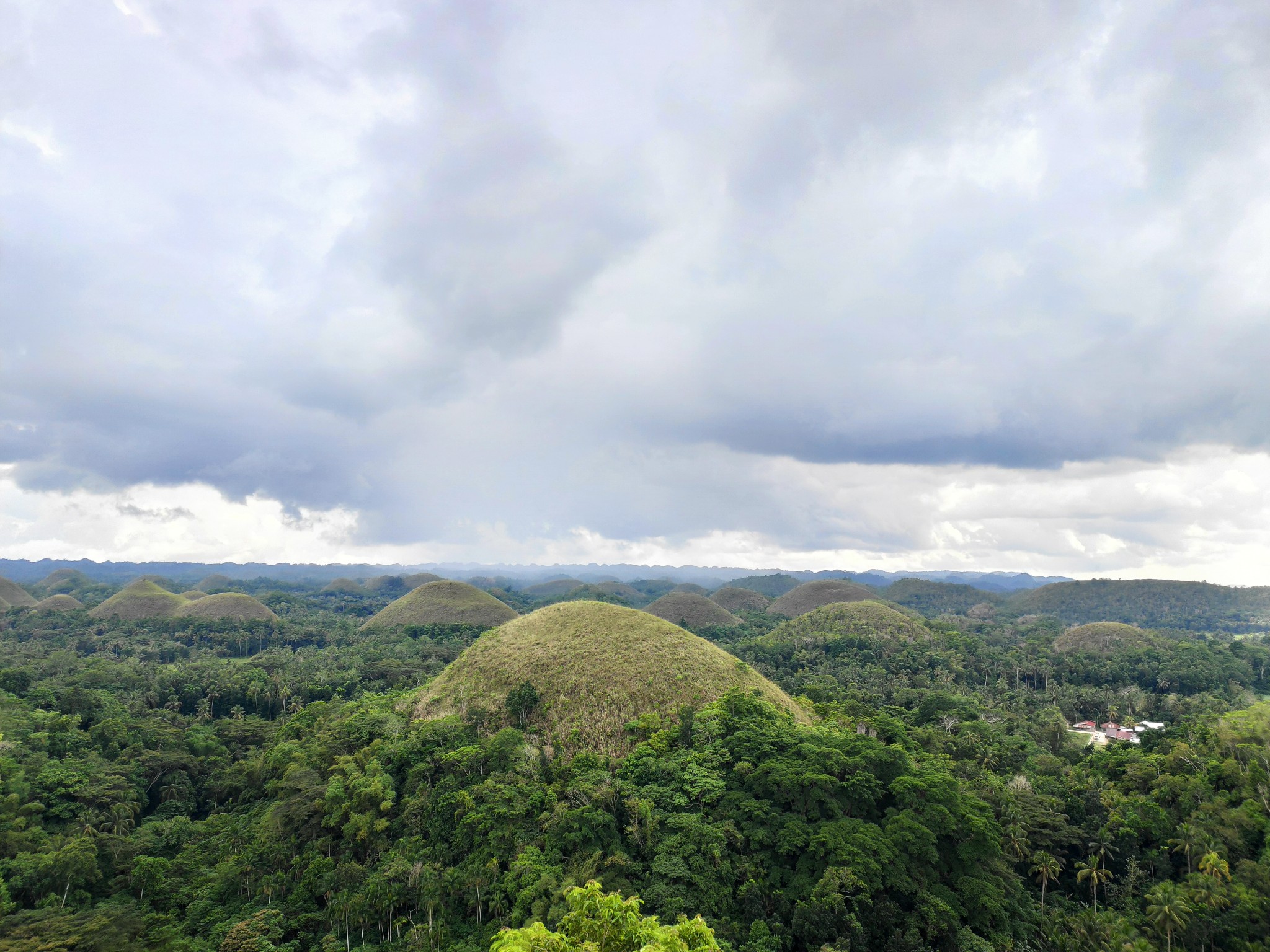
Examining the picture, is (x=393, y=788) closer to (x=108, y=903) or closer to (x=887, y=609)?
(x=108, y=903)

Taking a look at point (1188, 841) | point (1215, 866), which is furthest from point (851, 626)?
point (1215, 866)

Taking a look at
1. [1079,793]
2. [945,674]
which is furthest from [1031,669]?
[1079,793]

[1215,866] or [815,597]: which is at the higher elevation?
[1215,866]

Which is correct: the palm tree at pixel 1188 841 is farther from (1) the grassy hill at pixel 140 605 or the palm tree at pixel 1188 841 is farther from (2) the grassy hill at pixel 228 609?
(1) the grassy hill at pixel 140 605

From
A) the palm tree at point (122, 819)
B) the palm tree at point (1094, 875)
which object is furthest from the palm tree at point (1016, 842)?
the palm tree at point (122, 819)

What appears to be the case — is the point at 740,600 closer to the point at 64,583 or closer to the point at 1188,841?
the point at 1188,841

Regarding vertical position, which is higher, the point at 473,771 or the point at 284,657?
the point at 473,771

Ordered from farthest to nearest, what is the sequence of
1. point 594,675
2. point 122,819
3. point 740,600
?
point 740,600 → point 594,675 → point 122,819
